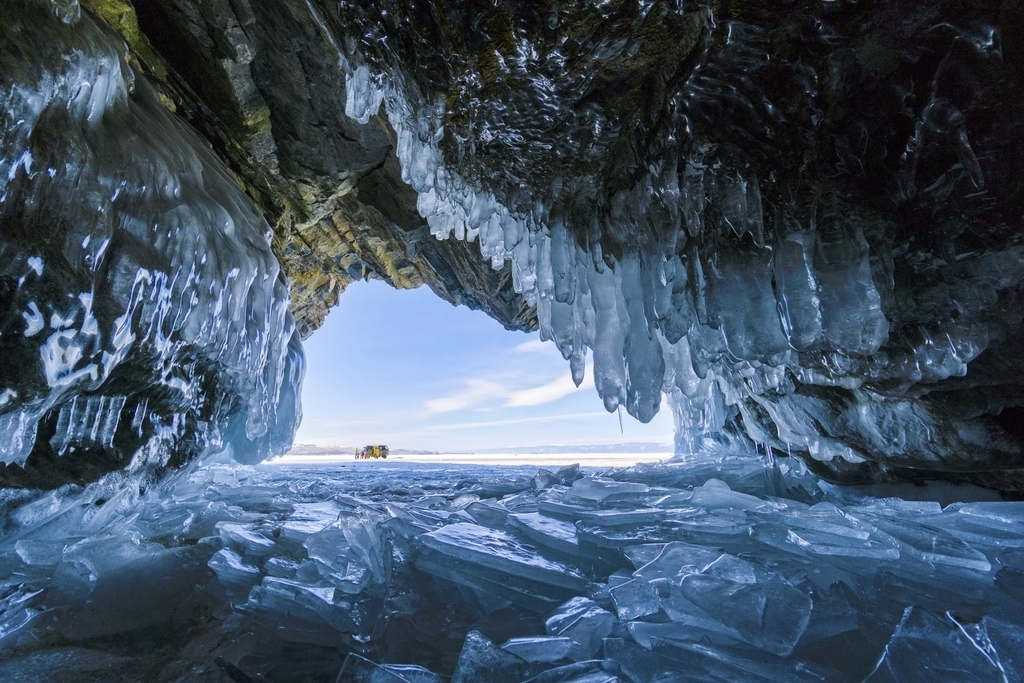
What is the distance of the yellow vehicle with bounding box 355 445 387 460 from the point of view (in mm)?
20297

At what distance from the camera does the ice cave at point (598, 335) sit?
1.43m

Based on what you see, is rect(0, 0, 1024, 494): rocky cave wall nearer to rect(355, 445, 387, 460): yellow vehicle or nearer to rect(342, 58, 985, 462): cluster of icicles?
rect(342, 58, 985, 462): cluster of icicles

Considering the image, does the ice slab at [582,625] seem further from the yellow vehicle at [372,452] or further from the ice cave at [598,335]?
the yellow vehicle at [372,452]

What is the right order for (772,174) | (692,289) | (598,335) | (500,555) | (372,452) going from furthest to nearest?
(372,452) < (598,335) < (692,289) < (772,174) < (500,555)

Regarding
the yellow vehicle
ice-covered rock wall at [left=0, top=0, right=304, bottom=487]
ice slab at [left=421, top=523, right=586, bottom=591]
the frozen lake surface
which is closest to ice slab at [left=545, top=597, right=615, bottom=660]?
the frozen lake surface

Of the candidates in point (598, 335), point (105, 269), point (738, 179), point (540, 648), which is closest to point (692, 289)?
point (738, 179)

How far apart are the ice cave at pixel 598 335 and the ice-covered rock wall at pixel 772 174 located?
0.05ft

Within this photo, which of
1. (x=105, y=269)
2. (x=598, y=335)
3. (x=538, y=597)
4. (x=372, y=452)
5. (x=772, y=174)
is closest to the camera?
(x=538, y=597)

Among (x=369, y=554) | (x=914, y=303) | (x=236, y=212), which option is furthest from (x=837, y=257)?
(x=236, y=212)

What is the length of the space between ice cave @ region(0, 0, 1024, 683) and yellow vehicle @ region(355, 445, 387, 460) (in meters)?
17.5

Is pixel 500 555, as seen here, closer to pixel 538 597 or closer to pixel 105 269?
pixel 538 597

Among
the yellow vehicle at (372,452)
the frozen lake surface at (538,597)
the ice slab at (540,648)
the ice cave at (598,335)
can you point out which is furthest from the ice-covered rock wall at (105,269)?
the yellow vehicle at (372,452)

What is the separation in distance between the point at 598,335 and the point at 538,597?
1923 millimetres

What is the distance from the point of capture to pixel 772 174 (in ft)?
6.75
